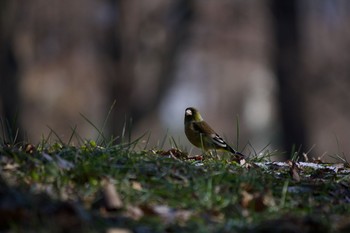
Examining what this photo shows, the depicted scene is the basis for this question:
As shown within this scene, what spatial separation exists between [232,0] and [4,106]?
28.0 feet

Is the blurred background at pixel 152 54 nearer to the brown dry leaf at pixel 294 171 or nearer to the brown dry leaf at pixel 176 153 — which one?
the brown dry leaf at pixel 176 153

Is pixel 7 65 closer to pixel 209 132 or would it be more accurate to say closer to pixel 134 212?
pixel 209 132

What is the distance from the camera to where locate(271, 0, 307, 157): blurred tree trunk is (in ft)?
70.7

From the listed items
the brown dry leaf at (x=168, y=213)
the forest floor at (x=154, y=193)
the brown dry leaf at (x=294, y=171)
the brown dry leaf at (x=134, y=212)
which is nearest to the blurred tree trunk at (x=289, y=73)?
the brown dry leaf at (x=294, y=171)

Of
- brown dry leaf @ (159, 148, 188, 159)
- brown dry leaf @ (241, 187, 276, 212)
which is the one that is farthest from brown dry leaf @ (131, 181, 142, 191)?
brown dry leaf @ (159, 148, 188, 159)

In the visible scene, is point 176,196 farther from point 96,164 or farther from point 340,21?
point 340,21

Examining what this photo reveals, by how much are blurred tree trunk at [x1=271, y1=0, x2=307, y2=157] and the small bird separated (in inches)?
477

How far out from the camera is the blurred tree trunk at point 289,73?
70.7 feet

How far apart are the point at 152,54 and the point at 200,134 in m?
19.5

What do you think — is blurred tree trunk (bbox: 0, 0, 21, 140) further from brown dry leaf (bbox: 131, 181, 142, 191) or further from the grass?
brown dry leaf (bbox: 131, 181, 142, 191)

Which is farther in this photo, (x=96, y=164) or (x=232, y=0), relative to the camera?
(x=232, y=0)

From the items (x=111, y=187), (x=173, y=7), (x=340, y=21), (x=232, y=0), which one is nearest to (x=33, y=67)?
(x=173, y=7)

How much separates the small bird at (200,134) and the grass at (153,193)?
1557 millimetres

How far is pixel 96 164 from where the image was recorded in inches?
221
